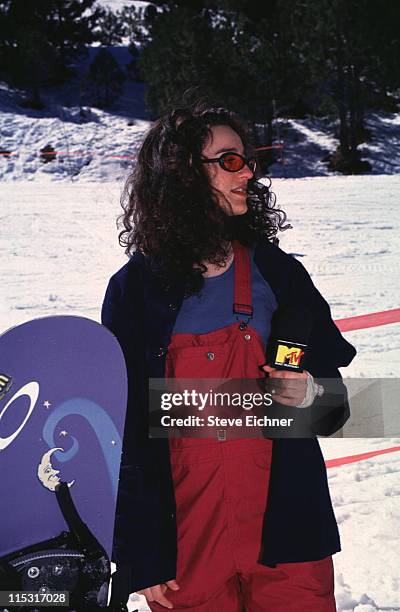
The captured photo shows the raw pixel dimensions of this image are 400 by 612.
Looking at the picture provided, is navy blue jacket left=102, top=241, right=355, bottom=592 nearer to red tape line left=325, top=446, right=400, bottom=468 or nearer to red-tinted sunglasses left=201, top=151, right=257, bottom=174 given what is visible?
red-tinted sunglasses left=201, top=151, right=257, bottom=174

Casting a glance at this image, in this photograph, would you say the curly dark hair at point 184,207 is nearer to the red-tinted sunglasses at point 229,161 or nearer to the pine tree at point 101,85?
the red-tinted sunglasses at point 229,161

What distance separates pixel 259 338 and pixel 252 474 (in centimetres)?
33

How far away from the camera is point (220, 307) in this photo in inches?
65.9

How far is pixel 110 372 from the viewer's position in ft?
5.31

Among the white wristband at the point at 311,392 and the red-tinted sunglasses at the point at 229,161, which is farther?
the red-tinted sunglasses at the point at 229,161

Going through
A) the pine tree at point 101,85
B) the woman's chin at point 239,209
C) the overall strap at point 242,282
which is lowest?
the overall strap at point 242,282

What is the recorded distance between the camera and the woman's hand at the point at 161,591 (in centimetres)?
161

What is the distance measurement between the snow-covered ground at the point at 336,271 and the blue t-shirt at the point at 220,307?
4.44ft

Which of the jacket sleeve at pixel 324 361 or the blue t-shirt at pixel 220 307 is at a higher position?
the blue t-shirt at pixel 220 307

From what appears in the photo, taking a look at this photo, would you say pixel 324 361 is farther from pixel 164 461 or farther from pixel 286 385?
pixel 164 461

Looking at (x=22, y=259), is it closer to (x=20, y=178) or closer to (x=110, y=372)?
(x=110, y=372)

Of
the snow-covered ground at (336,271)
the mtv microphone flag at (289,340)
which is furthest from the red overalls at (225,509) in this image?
the snow-covered ground at (336,271)

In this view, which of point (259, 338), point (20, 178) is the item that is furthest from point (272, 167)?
point (259, 338)

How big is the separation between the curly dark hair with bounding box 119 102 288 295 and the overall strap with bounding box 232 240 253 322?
0.03 meters
